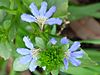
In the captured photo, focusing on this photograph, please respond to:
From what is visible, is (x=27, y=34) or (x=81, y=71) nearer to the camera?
(x=27, y=34)

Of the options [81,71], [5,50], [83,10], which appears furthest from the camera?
[83,10]

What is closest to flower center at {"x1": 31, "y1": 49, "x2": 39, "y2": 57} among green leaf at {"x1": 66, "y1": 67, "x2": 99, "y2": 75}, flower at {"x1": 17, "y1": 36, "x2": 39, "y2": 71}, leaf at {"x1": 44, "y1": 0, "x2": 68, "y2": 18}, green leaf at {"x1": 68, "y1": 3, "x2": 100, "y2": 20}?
flower at {"x1": 17, "y1": 36, "x2": 39, "y2": 71}

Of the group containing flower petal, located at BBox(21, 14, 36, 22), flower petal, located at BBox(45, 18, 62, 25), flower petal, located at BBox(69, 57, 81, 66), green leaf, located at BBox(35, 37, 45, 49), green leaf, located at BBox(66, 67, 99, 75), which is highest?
flower petal, located at BBox(21, 14, 36, 22)

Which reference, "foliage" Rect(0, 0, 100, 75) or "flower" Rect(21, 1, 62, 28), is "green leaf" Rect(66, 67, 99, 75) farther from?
"flower" Rect(21, 1, 62, 28)

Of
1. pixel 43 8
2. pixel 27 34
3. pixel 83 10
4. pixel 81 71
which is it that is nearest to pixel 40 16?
pixel 43 8

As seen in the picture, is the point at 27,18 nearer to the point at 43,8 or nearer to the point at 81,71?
the point at 43,8

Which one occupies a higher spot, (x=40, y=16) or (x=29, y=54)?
(x=40, y=16)

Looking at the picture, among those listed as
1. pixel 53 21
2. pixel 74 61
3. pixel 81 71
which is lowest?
pixel 81 71

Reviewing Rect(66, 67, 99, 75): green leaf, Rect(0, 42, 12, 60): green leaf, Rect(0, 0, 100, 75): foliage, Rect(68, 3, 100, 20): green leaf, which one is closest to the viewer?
Rect(0, 0, 100, 75): foliage

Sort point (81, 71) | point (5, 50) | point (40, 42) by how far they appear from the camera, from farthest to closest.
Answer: point (81, 71) → point (5, 50) → point (40, 42)
